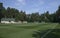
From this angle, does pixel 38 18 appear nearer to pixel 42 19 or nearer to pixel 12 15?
pixel 42 19

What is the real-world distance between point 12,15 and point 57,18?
43.8 metres

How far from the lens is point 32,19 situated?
19188 centimetres

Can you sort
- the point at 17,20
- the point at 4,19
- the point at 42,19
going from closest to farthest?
the point at 4,19
the point at 17,20
the point at 42,19

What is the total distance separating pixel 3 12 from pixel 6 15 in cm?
524

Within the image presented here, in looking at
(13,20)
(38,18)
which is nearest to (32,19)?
(38,18)

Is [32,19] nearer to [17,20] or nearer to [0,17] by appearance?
[17,20]

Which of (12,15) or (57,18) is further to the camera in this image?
(12,15)

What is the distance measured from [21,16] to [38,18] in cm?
2412

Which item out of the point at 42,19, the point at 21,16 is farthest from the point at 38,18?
the point at 21,16

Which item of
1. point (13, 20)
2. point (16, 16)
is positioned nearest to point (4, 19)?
point (13, 20)

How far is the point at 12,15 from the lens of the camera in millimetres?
183000

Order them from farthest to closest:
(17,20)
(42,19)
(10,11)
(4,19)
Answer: (42,19), (10,11), (17,20), (4,19)

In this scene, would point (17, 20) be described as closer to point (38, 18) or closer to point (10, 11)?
point (10, 11)

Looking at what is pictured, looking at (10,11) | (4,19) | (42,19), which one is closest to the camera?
(4,19)
